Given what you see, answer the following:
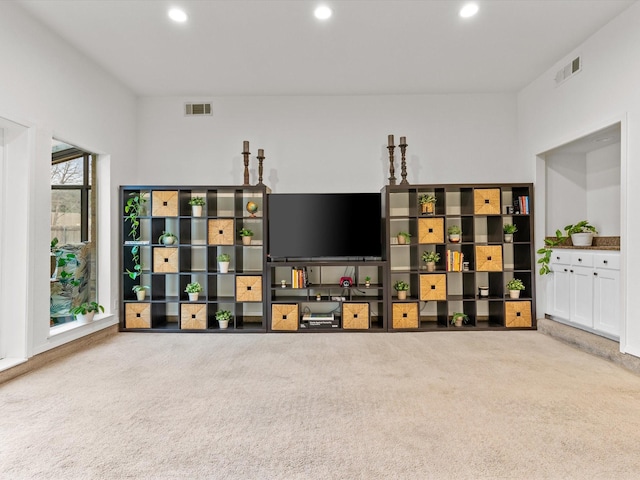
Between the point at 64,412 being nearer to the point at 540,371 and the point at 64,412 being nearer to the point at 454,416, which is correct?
the point at 454,416

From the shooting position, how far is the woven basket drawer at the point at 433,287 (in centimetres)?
434

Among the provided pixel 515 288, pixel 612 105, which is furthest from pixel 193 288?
pixel 612 105

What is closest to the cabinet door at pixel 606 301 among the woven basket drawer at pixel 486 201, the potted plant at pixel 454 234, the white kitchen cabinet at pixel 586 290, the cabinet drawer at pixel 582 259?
the white kitchen cabinet at pixel 586 290

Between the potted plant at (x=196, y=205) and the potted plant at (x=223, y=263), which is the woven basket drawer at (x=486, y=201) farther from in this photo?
the potted plant at (x=196, y=205)

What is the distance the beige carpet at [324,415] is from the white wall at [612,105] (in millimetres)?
885

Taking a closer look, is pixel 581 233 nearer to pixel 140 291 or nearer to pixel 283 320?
pixel 283 320

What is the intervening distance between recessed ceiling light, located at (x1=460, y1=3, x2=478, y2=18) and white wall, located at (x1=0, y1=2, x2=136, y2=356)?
3603 mm

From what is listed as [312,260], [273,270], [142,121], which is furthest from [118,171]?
[312,260]

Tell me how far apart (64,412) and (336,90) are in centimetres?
416

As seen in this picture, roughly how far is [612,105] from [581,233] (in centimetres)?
135

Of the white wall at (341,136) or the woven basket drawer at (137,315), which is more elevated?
the white wall at (341,136)

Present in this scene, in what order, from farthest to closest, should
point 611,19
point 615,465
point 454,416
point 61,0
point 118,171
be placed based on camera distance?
1. point 118,171
2. point 611,19
3. point 61,0
4. point 454,416
5. point 615,465

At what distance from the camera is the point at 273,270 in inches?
184

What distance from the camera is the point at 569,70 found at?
3.81 meters
